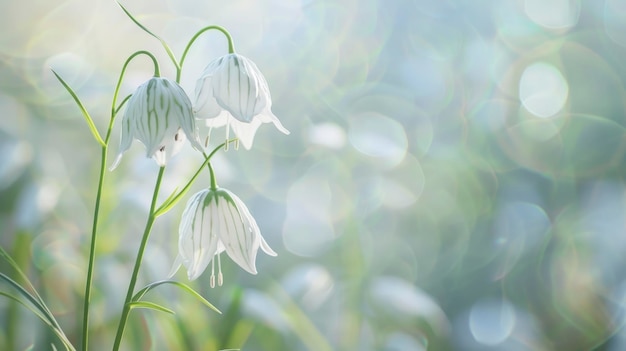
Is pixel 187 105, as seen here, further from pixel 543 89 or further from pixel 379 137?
pixel 543 89

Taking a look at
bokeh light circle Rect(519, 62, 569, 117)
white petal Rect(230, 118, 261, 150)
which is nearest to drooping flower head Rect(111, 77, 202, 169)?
white petal Rect(230, 118, 261, 150)

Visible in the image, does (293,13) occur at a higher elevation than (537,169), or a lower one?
lower

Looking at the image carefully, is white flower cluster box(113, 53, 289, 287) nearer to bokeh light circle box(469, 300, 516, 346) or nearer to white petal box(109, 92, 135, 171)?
white petal box(109, 92, 135, 171)

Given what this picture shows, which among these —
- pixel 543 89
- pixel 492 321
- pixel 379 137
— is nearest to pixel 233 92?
pixel 379 137

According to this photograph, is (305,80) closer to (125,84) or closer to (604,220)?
(125,84)

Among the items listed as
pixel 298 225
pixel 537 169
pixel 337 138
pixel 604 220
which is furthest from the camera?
pixel 537 169

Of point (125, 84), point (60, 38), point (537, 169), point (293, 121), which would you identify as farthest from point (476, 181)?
point (60, 38)
